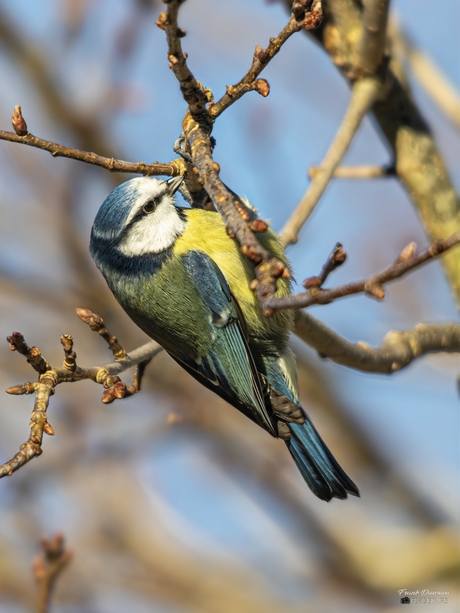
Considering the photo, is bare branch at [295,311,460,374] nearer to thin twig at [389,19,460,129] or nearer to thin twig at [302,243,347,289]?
thin twig at [302,243,347,289]

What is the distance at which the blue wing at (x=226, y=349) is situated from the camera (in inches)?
98.0

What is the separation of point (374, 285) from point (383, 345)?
1413 mm

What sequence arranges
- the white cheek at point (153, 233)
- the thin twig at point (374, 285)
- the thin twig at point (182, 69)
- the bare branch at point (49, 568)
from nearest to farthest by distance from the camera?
the thin twig at point (374, 285), the thin twig at point (182, 69), the bare branch at point (49, 568), the white cheek at point (153, 233)

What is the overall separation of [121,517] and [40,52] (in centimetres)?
319

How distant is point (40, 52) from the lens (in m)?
4.11

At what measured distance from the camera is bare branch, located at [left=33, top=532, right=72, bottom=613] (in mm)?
2309

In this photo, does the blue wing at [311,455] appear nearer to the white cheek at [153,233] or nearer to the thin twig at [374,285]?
the white cheek at [153,233]

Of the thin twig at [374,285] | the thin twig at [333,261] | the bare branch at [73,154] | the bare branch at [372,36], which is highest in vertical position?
the bare branch at [372,36]

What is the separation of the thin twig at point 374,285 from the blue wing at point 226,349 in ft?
3.74

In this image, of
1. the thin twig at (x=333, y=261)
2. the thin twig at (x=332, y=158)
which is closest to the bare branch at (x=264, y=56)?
the thin twig at (x=333, y=261)

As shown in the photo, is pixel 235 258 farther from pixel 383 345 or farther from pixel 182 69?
pixel 182 69

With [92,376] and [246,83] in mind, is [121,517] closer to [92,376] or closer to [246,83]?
[92,376]

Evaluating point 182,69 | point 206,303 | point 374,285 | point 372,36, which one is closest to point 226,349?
point 206,303

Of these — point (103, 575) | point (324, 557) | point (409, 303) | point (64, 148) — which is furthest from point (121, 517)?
point (64, 148)
